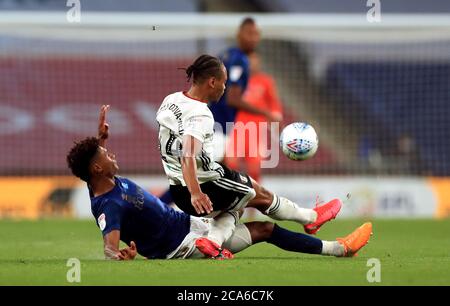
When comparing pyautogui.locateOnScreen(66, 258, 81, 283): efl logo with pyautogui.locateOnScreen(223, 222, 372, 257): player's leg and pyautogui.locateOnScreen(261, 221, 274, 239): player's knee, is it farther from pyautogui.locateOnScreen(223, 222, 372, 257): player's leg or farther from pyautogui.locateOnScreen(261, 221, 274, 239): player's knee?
pyautogui.locateOnScreen(261, 221, 274, 239): player's knee

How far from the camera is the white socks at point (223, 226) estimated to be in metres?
6.91

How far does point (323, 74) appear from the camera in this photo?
19719 millimetres

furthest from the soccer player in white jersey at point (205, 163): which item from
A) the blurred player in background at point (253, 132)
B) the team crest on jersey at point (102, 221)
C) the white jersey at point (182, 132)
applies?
the blurred player in background at point (253, 132)

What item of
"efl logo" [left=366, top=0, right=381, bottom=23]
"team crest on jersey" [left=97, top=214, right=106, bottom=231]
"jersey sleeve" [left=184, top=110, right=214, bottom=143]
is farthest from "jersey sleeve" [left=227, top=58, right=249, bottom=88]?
"team crest on jersey" [left=97, top=214, right=106, bottom=231]

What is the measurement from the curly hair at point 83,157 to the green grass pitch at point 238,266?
657 mm

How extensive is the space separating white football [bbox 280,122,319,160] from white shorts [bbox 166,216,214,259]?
876 mm

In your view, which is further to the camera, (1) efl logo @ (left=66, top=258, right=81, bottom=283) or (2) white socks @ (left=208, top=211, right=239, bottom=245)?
(2) white socks @ (left=208, top=211, right=239, bottom=245)

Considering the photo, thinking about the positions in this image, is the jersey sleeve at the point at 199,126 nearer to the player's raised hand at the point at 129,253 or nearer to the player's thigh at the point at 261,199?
the player's thigh at the point at 261,199

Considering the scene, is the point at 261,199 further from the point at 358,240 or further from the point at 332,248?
the point at 358,240

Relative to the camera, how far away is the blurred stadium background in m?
15.5

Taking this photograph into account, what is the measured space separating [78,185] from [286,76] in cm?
566

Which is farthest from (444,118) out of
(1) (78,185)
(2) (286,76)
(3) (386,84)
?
(1) (78,185)

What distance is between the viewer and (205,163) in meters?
6.84

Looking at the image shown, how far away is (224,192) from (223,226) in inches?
10.2
